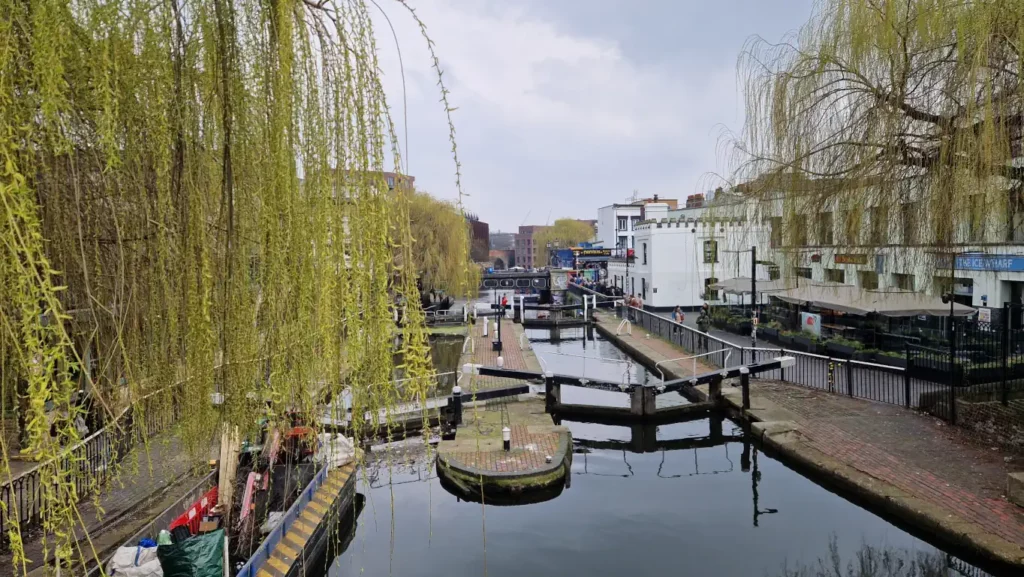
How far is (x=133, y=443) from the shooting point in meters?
3.17

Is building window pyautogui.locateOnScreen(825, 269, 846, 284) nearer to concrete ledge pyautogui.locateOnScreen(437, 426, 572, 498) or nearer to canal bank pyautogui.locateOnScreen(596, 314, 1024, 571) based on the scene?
canal bank pyautogui.locateOnScreen(596, 314, 1024, 571)

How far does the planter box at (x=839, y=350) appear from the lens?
615 inches

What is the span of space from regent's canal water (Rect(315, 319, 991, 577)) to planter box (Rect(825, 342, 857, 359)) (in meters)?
6.71

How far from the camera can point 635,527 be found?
8.20 meters

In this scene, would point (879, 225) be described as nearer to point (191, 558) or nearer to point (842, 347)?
point (842, 347)

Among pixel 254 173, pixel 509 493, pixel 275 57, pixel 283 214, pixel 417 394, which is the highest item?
pixel 275 57

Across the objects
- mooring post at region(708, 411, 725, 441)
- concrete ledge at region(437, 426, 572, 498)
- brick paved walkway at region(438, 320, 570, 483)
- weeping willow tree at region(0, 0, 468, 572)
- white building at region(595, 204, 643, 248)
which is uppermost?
white building at region(595, 204, 643, 248)

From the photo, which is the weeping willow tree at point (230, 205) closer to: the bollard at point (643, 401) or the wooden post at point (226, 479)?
the wooden post at point (226, 479)

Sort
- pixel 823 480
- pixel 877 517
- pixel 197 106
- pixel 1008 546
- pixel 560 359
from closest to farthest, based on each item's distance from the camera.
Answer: pixel 197 106 < pixel 1008 546 < pixel 877 517 < pixel 823 480 < pixel 560 359

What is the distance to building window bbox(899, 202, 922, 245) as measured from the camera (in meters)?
8.15

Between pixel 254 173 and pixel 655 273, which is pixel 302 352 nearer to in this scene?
pixel 254 173

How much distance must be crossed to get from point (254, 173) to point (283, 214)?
17.0 inches

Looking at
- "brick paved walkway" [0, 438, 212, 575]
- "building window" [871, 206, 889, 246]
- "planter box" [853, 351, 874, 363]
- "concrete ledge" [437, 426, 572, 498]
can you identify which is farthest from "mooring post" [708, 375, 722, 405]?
"brick paved walkway" [0, 438, 212, 575]

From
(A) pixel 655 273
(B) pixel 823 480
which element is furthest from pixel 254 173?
(A) pixel 655 273
